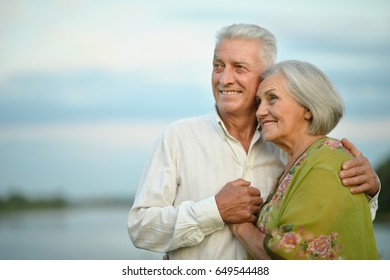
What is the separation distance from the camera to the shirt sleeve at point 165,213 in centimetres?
273

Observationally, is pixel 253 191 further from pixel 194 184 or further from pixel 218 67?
pixel 218 67

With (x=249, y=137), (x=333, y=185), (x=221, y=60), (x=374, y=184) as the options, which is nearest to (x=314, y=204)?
(x=333, y=185)

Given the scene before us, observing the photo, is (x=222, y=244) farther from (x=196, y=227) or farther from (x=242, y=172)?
(x=242, y=172)

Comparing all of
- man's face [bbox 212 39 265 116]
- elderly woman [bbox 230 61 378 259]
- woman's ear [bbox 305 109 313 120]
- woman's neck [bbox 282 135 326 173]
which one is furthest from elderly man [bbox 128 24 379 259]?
woman's ear [bbox 305 109 313 120]

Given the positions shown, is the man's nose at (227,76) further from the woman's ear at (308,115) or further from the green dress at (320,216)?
the green dress at (320,216)

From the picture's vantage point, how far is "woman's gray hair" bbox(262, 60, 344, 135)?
2627 millimetres

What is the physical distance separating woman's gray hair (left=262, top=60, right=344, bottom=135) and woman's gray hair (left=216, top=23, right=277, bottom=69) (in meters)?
0.30

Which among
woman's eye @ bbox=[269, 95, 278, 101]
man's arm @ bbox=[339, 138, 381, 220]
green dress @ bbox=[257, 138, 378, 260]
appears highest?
woman's eye @ bbox=[269, 95, 278, 101]

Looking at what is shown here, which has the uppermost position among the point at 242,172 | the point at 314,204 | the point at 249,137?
the point at 249,137

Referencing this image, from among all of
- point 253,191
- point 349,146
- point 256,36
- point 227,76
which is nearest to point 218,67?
point 227,76

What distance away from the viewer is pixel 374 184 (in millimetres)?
2691

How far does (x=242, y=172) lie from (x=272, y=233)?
48cm

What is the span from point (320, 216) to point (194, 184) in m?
0.70

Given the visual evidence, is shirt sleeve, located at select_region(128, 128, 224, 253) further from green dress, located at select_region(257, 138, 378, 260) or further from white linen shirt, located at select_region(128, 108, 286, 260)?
green dress, located at select_region(257, 138, 378, 260)
